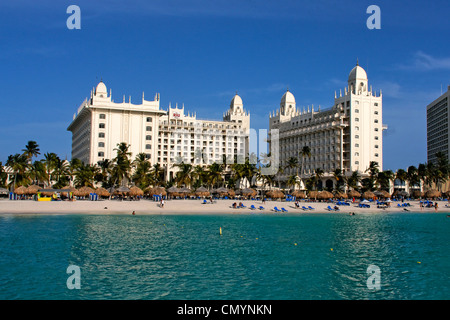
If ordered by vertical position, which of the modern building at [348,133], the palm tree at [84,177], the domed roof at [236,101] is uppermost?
the domed roof at [236,101]

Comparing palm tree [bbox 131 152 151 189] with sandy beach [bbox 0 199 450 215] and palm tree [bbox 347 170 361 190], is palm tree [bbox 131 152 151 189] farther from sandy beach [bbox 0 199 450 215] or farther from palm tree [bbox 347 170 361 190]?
palm tree [bbox 347 170 361 190]

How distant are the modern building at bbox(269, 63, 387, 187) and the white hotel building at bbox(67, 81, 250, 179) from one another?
30.4m

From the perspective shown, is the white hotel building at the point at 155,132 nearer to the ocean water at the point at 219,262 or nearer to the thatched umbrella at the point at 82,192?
the thatched umbrella at the point at 82,192

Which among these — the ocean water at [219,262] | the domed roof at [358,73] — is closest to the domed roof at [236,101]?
the domed roof at [358,73]

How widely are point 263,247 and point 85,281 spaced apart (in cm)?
1349

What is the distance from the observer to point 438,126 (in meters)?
141

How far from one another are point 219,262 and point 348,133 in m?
85.8

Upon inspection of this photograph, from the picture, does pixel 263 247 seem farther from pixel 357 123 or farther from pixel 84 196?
pixel 357 123

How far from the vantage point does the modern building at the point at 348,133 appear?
102m

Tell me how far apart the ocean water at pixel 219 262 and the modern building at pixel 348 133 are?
64281 mm

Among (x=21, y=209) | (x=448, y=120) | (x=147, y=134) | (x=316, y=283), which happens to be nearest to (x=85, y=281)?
(x=316, y=283)

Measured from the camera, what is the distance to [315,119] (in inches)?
4432

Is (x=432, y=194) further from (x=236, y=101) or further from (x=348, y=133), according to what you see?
(x=236, y=101)

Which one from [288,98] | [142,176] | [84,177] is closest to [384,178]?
[288,98]
